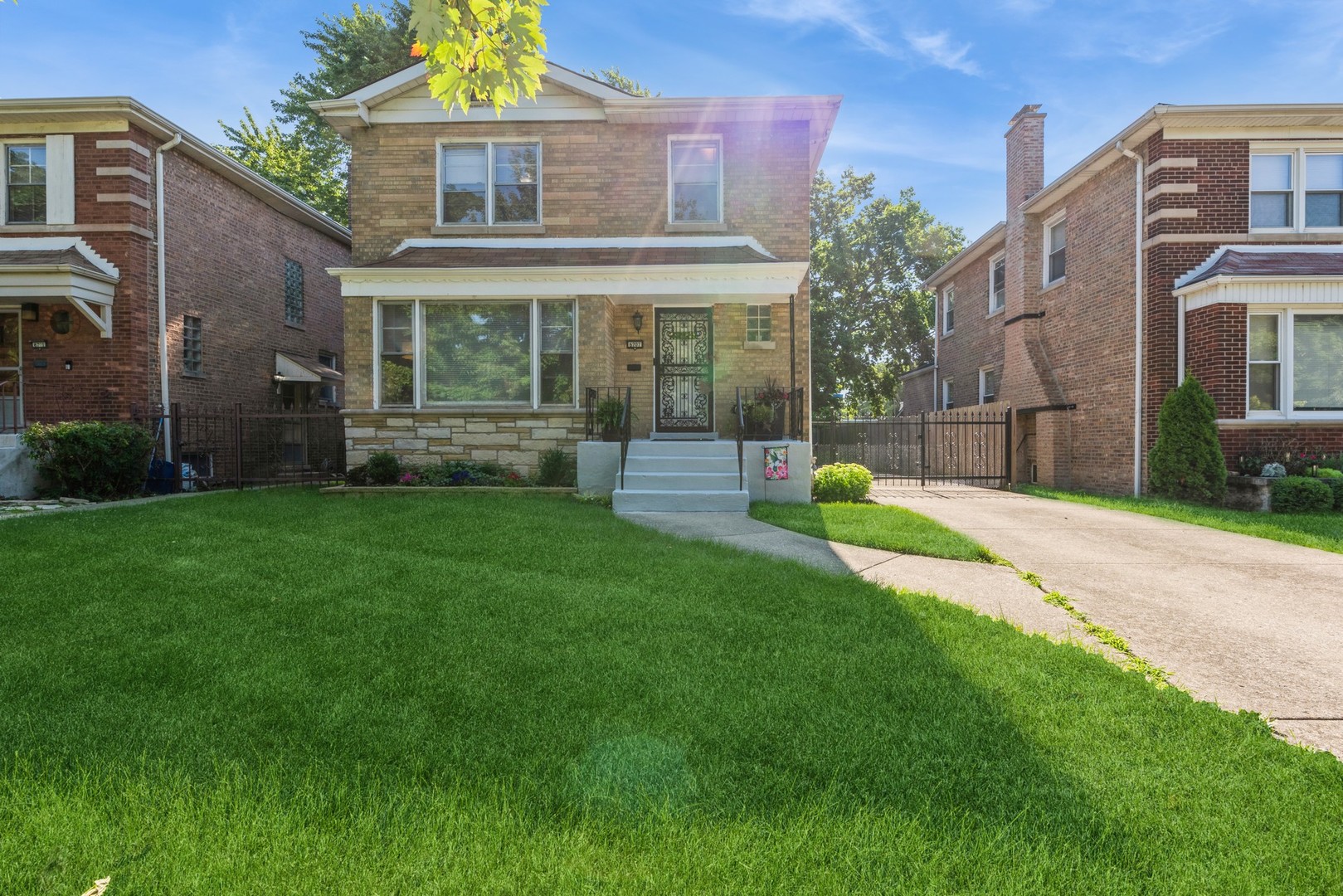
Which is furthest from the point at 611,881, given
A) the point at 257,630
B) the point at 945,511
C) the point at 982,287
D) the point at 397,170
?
the point at 982,287

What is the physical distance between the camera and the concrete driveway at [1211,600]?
10.4 ft

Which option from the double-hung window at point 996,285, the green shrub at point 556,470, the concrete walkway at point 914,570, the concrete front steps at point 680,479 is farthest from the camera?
the double-hung window at point 996,285

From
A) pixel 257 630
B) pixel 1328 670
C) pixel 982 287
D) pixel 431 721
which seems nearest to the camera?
pixel 431 721

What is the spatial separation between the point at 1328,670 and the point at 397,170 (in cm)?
1354

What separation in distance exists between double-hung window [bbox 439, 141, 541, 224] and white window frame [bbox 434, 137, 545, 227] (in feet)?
0.05

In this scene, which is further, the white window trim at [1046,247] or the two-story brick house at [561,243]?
the white window trim at [1046,247]

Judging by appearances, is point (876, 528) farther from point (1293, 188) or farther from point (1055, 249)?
point (1055, 249)

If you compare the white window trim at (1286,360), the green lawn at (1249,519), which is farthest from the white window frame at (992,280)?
the green lawn at (1249,519)

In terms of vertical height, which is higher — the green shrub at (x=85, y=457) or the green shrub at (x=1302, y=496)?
the green shrub at (x=85, y=457)

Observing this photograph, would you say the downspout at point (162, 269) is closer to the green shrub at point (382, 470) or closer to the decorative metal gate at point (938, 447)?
the green shrub at point (382, 470)

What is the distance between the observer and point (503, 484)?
10.4 metres

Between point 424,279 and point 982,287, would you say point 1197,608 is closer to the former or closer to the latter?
point 424,279

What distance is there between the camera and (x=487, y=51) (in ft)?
13.3

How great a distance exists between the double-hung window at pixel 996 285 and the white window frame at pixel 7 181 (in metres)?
20.2
